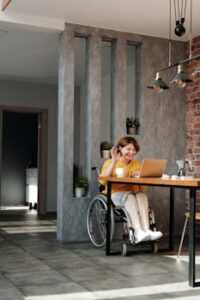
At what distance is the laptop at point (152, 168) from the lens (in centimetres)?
416

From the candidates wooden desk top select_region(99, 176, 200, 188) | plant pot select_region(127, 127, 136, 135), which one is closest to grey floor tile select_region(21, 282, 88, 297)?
wooden desk top select_region(99, 176, 200, 188)

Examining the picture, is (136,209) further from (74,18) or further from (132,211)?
(74,18)

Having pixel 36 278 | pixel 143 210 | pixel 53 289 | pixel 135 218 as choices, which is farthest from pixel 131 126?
pixel 53 289

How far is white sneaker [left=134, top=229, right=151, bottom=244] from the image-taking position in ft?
14.0

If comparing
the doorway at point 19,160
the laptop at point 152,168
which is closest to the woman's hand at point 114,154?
the laptop at point 152,168

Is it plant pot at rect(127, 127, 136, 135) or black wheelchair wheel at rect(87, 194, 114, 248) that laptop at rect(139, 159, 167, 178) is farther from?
plant pot at rect(127, 127, 136, 135)

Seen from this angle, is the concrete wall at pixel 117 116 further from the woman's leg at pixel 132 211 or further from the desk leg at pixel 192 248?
the desk leg at pixel 192 248

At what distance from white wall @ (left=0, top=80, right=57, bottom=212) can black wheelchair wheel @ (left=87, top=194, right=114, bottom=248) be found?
394 cm

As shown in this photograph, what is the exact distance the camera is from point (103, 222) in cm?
481

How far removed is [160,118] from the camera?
5836mm

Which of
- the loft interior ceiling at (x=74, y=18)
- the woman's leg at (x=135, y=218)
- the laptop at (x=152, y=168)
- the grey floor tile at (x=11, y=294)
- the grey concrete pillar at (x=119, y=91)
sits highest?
the loft interior ceiling at (x=74, y=18)

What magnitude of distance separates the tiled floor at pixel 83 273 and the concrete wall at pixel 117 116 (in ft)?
1.81

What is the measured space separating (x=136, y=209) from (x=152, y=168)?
19.0 inches

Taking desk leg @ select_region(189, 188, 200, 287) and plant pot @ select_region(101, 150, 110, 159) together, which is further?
plant pot @ select_region(101, 150, 110, 159)
